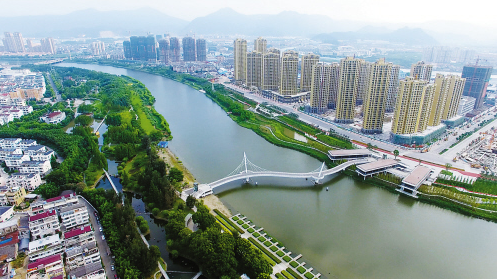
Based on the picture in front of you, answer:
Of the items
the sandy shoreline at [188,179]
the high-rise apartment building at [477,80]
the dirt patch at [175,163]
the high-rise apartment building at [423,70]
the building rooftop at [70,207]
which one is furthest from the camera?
the high-rise apartment building at [477,80]

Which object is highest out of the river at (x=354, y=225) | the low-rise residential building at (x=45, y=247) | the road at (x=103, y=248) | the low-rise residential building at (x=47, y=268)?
the low-rise residential building at (x=47, y=268)

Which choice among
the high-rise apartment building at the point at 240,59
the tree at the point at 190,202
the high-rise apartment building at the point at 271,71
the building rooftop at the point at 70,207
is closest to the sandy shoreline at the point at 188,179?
the tree at the point at 190,202

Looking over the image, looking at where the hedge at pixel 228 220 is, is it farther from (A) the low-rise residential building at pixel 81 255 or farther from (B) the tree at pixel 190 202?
(A) the low-rise residential building at pixel 81 255

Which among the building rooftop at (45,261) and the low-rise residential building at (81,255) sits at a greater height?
the building rooftop at (45,261)

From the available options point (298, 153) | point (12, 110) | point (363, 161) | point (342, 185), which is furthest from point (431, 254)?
point (12, 110)

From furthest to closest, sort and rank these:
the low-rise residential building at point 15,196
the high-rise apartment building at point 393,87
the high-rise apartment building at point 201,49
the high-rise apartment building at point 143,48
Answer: the high-rise apartment building at point 143,48 → the high-rise apartment building at point 201,49 → the high-rise apartment building at point 393,87 → the low-rise residential building at point 15,196

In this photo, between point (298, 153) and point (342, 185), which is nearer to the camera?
point (342, 185)

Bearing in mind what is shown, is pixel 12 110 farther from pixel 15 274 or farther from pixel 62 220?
pixel 15 274
